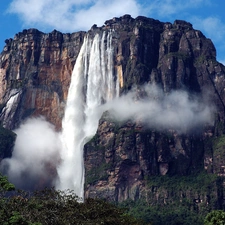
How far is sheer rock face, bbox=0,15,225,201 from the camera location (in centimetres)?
12700

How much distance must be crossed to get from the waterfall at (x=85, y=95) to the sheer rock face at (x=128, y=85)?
2.22 m

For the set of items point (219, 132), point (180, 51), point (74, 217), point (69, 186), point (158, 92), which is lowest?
point (74, 217)

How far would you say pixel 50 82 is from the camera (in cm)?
14938

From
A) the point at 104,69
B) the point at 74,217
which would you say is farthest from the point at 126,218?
the point at 104,69

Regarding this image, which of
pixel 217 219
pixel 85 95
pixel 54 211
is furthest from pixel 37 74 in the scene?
pixel 54 211

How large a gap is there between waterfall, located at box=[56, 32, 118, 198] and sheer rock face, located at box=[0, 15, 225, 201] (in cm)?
222

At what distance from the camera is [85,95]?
146 meters

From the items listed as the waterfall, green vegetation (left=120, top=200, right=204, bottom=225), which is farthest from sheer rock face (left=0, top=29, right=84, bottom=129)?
green vegetation (left=120, top=200, right=204, bottom=225)

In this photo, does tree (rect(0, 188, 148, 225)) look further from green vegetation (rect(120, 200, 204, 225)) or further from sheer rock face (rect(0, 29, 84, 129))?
sheer rock face (rect(0, 29, 84, 129))

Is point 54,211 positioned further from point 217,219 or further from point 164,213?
point 164,213

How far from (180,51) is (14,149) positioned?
4570cm

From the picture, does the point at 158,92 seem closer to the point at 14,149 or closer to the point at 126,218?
the point at 14,149

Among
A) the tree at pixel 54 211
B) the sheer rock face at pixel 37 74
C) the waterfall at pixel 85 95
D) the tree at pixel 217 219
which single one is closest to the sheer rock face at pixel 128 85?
the sheer rock face at pixel 37 74

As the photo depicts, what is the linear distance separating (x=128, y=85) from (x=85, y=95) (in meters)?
13.2
